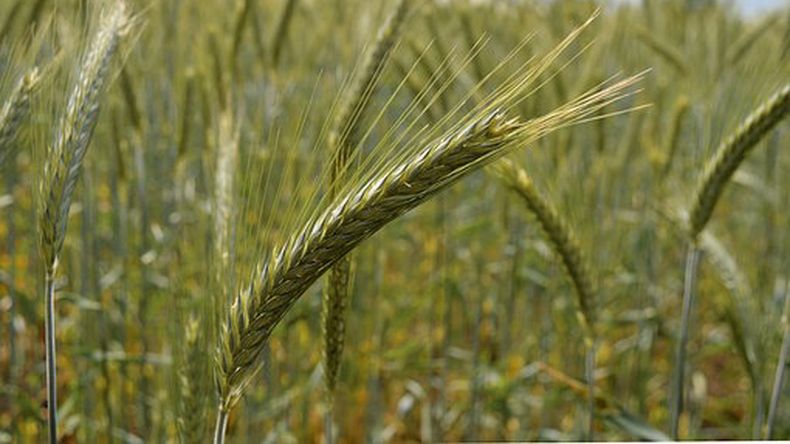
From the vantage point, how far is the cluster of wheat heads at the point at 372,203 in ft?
3.02

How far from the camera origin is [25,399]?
2.03m

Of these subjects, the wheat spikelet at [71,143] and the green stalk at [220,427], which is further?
the wheat spikelet at [71,143]

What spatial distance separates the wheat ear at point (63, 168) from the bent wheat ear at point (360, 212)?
28 cm

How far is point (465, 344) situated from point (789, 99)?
1.95 meters

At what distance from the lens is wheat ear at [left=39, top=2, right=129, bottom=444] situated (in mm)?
1183

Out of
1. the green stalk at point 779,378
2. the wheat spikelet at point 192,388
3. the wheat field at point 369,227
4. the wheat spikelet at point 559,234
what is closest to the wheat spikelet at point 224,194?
the wheat field at point 369,227

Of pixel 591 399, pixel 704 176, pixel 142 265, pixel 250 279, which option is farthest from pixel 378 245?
pixel 250 279

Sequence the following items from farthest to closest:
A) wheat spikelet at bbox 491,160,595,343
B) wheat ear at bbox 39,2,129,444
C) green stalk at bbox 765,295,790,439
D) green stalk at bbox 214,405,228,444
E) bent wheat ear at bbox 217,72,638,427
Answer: green stalk at bbox 765,295,790,439
wheat spikelet at bbox 491,160,595,343
wheat ear at bbox 39,2,129,444
green stalk at bbox 214,405,228,444
bent wheat ear at bbox 217,72,638,427

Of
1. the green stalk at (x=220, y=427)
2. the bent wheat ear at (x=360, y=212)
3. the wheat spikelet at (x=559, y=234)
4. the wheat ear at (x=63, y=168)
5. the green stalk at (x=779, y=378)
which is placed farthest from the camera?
the green stalk at (x=779, y=378)

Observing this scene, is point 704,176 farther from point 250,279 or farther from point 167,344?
point 167,344

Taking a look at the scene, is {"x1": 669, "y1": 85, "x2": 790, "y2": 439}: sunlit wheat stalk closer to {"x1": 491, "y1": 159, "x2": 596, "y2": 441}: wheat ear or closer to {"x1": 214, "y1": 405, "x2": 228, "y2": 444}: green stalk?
{"x1": 491, "y1": 159, "x2": 596, "y2": 441}: wheat ear

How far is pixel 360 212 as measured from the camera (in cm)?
96

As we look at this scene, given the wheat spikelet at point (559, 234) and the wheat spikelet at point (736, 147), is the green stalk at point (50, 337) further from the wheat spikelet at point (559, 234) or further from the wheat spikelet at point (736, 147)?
the wheat spikelet at point (736, 147)

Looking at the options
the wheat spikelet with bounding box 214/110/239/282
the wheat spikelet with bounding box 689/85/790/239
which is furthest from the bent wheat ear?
the wheat spikelet with bounding box 689/85/790/239
